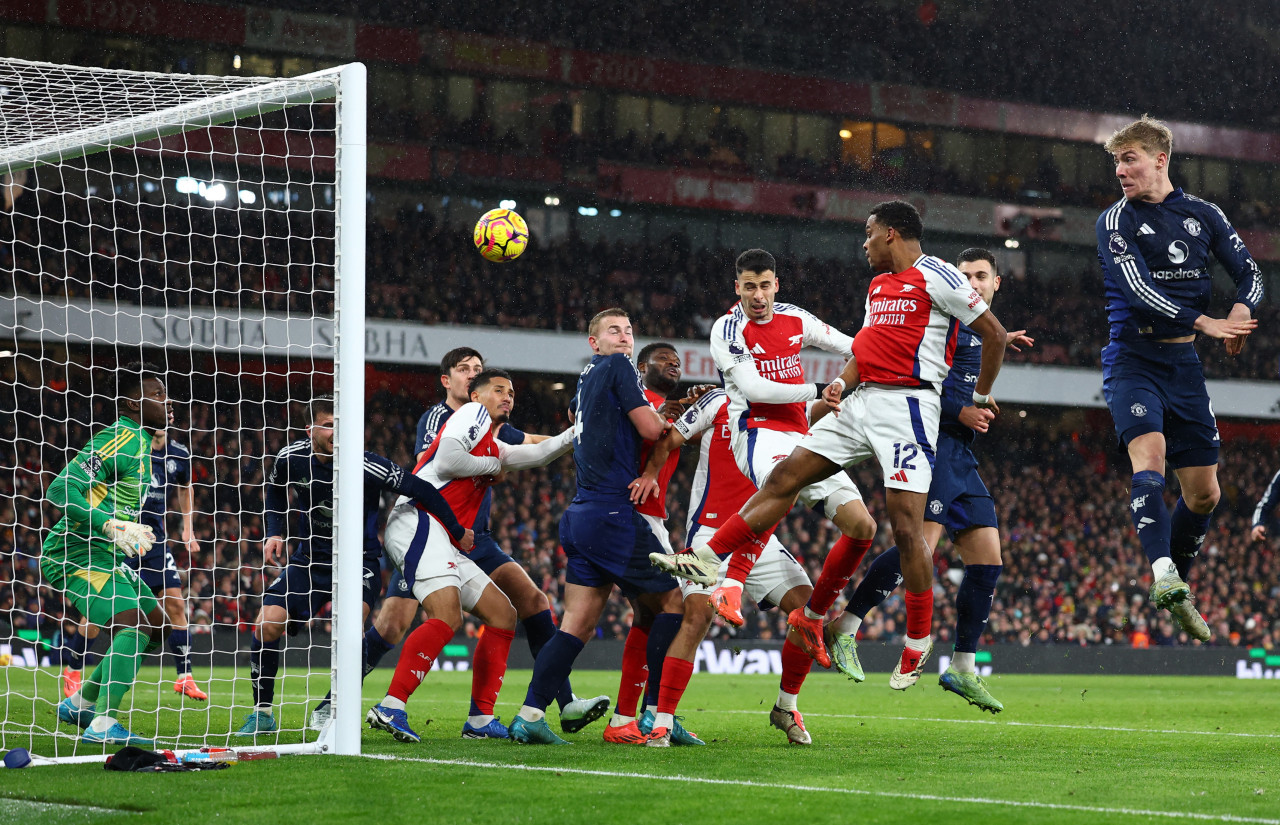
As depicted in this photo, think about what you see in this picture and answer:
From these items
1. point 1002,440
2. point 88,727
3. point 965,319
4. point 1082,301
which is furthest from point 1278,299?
point 88,727

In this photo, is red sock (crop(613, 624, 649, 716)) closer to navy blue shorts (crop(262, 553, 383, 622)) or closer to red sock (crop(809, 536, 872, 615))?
red sock (crop(809, 536, 872, 615))

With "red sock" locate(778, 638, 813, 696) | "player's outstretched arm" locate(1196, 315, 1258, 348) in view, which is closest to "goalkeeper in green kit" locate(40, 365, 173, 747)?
"red sock" locate(778, 638, 813, 696)

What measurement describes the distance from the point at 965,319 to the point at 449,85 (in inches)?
909

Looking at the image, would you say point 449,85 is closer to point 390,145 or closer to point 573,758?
point 390,145

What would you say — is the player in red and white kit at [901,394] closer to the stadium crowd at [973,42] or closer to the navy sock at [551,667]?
the navy sock at [551,667]

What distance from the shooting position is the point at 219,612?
63.2 ft

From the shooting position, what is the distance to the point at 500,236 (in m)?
9.52

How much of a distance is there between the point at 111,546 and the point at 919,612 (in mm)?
4300

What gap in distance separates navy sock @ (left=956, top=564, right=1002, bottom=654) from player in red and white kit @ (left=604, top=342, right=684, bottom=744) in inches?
65.1

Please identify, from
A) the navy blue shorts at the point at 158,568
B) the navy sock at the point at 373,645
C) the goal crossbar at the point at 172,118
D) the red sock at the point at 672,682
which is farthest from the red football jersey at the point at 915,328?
the navy blue shorts at the point at 158,568

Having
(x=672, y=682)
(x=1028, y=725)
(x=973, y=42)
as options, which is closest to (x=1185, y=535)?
(x=1028, y=725)

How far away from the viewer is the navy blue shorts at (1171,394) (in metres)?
6.59

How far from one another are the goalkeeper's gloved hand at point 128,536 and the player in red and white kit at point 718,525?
255cm

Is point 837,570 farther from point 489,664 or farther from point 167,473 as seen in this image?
point 167,473
